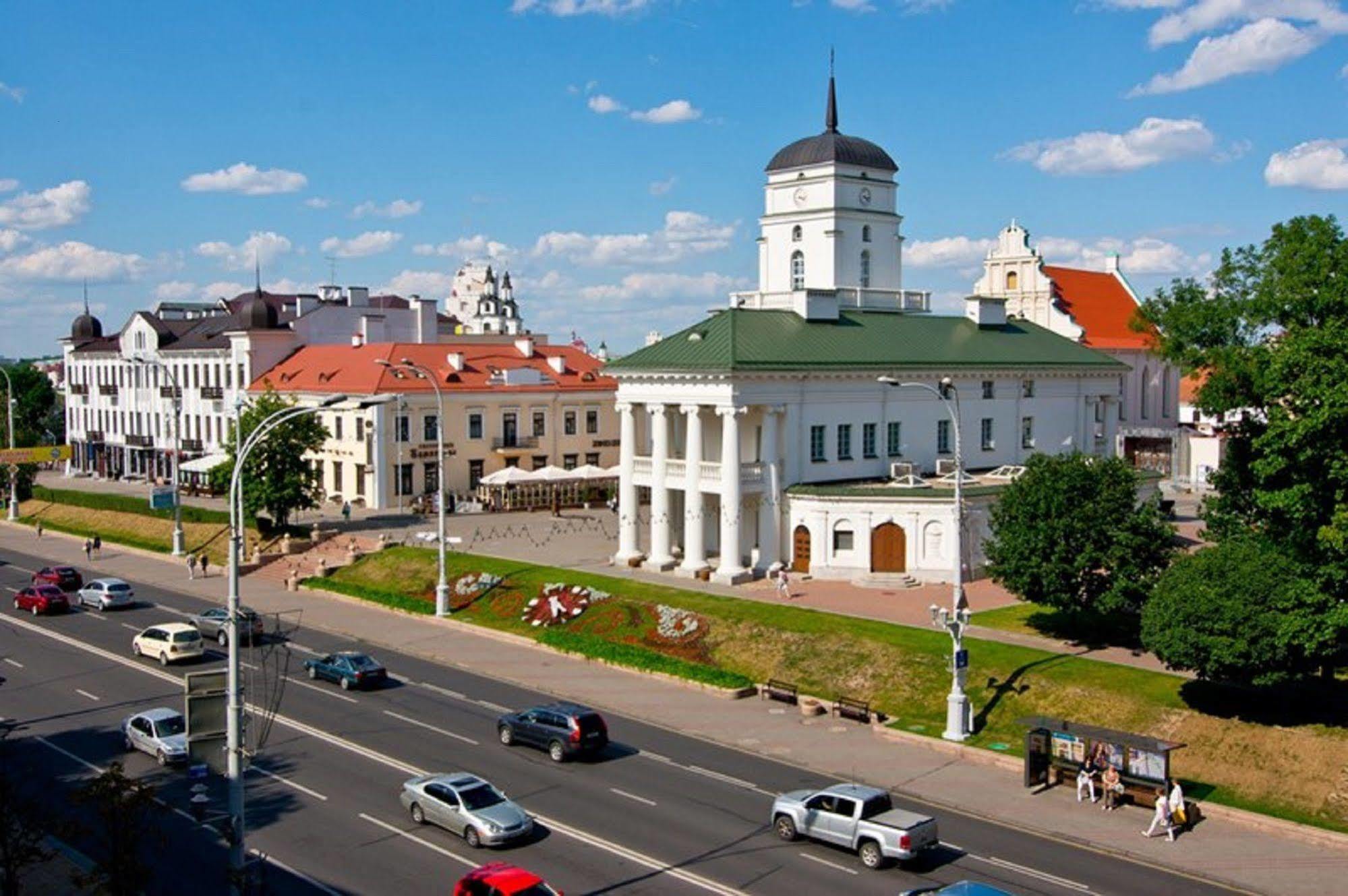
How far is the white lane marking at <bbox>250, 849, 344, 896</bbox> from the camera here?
87.7 ft

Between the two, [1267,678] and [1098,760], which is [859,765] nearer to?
[1098,760]

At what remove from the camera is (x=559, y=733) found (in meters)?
36.3

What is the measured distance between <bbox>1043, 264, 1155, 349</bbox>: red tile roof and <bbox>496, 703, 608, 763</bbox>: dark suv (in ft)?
234

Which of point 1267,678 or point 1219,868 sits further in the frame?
point 1267,678

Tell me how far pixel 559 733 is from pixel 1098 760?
48.6 feet

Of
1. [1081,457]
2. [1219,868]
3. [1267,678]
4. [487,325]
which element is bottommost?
[1219,868]

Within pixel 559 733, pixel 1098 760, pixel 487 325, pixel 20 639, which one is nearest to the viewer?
pixel 1098 760

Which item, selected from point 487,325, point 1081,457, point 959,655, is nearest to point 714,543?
point 1081,457

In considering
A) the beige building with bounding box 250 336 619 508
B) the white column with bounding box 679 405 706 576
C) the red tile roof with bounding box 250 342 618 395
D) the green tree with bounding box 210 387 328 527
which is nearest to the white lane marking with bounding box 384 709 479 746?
the white column with bounding box 679 405 706 576

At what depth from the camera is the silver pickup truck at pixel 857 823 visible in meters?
28.1

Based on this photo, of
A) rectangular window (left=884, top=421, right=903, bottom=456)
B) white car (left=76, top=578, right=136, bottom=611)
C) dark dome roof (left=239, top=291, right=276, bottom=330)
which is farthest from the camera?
dark dome roof (left=239, top=291, right=276, bottom=330)

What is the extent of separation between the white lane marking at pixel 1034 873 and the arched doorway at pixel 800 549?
30.5m

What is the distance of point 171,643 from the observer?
48438 millimetres

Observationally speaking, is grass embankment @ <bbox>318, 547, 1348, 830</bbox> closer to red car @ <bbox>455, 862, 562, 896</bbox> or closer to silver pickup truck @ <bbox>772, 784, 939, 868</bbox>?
silver pickup truck @ <bbox>772, 784, 939, 868</bbox>
